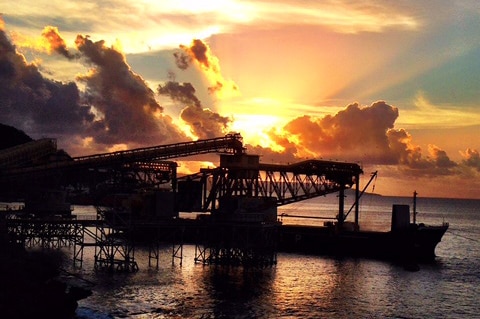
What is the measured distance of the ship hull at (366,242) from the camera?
11888 centimetres

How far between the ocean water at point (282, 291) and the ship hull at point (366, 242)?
370 inches

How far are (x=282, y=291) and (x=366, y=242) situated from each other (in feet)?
164

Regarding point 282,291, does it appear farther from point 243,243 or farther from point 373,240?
point 373,240

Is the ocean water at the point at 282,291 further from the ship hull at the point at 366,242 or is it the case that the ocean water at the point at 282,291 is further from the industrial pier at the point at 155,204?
the ship hull at the point at 366,242

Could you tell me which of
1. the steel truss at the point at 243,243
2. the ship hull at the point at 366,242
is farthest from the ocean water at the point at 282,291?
the ship hull at the point at 366,242

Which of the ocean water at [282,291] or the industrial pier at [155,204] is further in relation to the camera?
the industrial pier at [155,204]

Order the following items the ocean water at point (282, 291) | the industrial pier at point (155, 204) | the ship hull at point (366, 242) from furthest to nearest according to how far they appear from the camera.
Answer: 1. the ship hull at point (366, 242)
2. the industrial pier at point (155, 204)
3. the ocean water at point (282, 291)

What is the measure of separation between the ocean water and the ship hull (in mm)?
9398

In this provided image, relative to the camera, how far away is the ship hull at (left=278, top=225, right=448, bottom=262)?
11888cm

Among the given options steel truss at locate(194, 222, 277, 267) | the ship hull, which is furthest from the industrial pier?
the ship hull

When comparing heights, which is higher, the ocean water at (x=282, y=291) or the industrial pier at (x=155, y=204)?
the industrial pier at (x=155, y=204)

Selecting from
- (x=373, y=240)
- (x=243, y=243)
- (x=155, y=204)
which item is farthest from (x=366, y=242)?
(x=155, y=204)

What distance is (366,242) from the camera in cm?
12325

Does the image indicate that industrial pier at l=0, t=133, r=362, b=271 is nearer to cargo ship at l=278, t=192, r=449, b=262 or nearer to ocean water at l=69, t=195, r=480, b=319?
ocean water at l=69, t=195, r=480, b=319
